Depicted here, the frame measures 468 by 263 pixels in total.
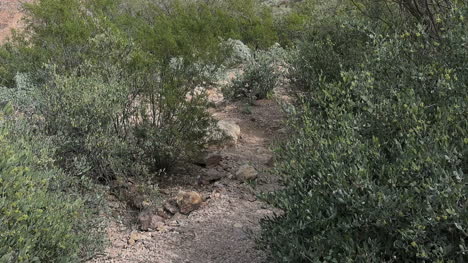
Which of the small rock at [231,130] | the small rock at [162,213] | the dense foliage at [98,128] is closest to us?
the dense foliage at [98,128]

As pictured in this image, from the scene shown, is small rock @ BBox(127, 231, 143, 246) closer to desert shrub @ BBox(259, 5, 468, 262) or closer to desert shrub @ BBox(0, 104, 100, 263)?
desert shrub @ BBox(0, 104, 100, 263)

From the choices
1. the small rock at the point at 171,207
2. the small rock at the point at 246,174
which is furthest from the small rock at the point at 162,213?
the small rock at the point at 246,174

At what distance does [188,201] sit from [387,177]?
2.89 m

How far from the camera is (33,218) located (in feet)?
12.2

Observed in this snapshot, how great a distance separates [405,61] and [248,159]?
10.5 feet

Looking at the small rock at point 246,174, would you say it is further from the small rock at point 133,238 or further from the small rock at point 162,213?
the small rock at point 133,238

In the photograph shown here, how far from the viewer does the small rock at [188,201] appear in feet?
18.0

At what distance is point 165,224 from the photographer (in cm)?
530

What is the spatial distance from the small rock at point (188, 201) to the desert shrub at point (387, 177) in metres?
1.76

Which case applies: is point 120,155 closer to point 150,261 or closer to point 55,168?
point 55,168

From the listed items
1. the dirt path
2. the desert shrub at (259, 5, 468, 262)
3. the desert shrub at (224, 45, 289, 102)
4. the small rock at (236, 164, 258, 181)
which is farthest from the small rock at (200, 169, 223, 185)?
the desert shrub at (224, 45, 289, 102)

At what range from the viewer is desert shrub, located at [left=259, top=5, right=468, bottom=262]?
273 cm

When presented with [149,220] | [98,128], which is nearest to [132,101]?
[98,128]

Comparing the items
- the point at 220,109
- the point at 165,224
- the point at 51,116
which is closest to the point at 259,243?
the point at 165,224
